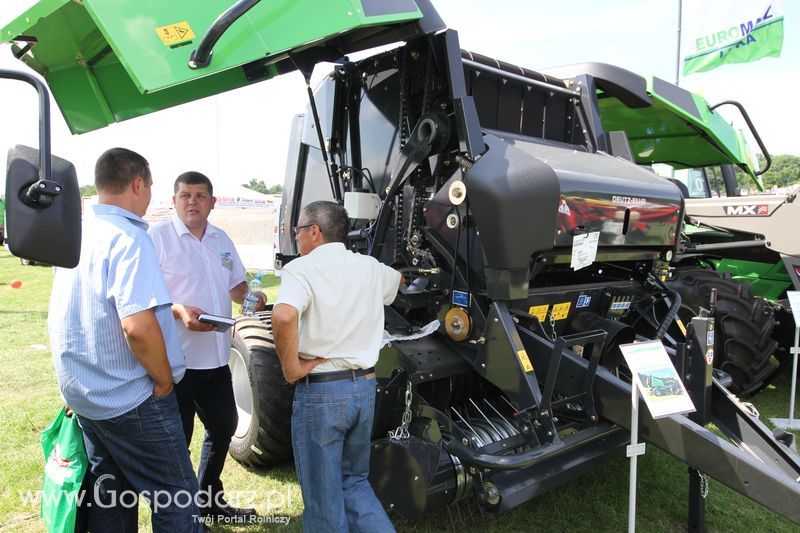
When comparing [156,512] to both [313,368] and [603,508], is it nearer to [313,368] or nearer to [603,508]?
[313,368]

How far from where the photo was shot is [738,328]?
491 centimetres

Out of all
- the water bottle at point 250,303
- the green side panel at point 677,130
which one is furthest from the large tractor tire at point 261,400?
the green side panel at point 677,130

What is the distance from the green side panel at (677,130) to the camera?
4.57 m

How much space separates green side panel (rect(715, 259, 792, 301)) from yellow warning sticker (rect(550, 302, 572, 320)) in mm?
3475

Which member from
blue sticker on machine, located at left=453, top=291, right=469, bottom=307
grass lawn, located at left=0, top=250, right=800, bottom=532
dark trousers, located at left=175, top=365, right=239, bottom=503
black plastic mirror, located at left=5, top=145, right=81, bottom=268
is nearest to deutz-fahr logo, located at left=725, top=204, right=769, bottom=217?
grass lawn, located at left=0, top=250, right=800, bottom=532

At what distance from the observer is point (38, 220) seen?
170 centimetres

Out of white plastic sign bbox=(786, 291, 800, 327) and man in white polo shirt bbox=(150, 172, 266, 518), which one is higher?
man in white polo shirt bbox=(150, 172, 266, 518)

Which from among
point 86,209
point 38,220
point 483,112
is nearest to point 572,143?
point 483,112

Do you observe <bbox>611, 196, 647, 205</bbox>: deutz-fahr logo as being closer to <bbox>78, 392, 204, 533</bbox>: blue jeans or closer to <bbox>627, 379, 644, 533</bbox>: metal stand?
<bbox>627, 379, 644, 533</bbox>: metal stand

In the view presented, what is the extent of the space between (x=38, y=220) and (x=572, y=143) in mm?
3432

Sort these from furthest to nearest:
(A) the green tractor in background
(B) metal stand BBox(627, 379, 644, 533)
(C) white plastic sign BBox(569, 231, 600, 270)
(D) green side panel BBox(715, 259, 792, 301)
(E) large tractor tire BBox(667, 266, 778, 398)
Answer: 1. (D) green side panel BBox(715, 259, 792, 301)
2. (E) large tractor tire BBox(667, 266, 778, 398)
3. (A) the green tractor in background
4. (C) white plastic sign BBox(569, 231, 600, 270)
5. (B) metal stand BBox(627, 379, 644, 533)

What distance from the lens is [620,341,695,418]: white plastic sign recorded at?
98.5 inches

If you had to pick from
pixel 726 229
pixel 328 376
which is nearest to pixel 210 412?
pixel 328 376

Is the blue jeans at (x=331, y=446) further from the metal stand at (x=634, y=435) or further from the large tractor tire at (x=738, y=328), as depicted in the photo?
the large tractor tire at (x=738, y=328)
